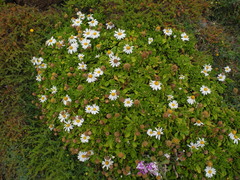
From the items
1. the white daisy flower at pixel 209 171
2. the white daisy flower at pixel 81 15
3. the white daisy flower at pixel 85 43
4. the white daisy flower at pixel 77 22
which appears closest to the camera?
the white daisy flower at pixel 209 171

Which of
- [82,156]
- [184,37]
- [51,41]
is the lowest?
[82,156]

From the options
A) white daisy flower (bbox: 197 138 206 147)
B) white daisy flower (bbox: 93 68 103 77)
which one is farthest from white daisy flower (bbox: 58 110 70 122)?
white daisy flower (bbox: 197 138 206 147)

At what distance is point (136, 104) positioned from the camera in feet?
8.70

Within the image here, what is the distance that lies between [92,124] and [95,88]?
449 millimetres

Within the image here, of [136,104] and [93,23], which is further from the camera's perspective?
[93,23]

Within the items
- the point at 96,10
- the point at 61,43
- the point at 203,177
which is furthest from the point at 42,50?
the point at 203,177

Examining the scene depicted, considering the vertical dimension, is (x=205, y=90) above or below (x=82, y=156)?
above

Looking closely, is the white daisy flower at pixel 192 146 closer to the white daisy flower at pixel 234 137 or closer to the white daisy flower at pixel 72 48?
the white daisy flower at pixel 234 137

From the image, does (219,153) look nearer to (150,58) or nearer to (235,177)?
(235,177)

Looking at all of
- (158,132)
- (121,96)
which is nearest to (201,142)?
(158,132)

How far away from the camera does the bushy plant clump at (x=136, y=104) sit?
258cm

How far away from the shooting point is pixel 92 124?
2.74 metres

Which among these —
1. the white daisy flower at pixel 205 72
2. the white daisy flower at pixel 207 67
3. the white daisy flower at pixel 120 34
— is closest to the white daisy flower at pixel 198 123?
the white daisy flower at pixel 205 72

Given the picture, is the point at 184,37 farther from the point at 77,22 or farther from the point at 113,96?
the point at 77,22
